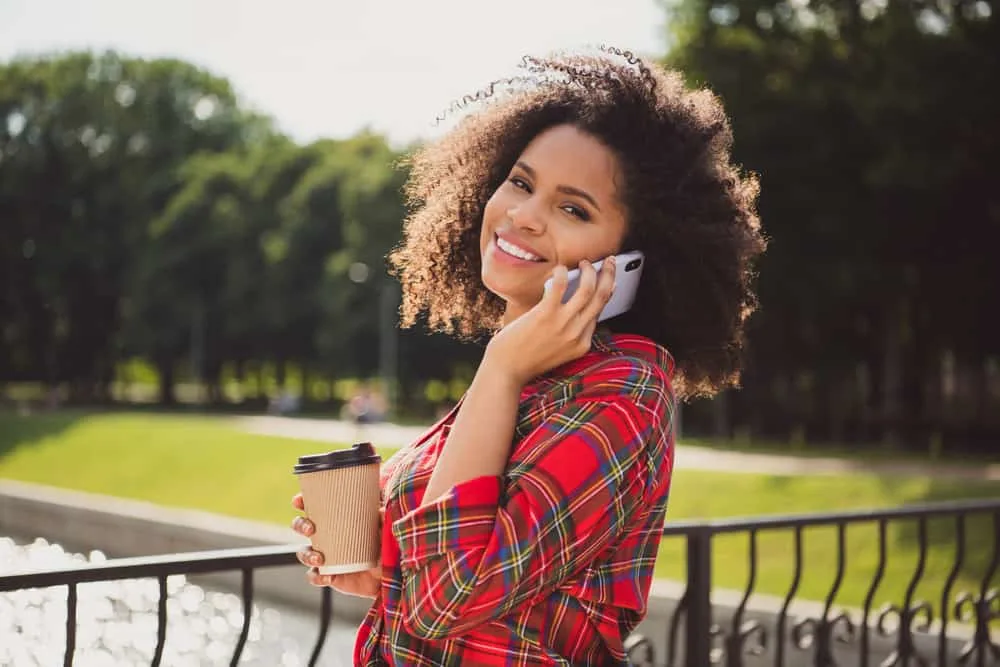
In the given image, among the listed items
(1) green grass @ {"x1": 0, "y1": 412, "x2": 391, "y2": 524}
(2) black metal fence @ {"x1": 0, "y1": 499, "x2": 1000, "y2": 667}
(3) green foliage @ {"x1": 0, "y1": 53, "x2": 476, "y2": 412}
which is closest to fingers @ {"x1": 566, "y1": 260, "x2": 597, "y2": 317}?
(2) black metal fence @ {"x1": 0, "y1": 499, "x2": 1000, "y2": 667}

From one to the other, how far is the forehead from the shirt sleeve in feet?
1.39

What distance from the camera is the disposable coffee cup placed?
191cm

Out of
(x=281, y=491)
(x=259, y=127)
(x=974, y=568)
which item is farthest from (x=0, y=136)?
(x=974, y=568)

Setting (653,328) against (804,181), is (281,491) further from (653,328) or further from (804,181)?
(653,328)

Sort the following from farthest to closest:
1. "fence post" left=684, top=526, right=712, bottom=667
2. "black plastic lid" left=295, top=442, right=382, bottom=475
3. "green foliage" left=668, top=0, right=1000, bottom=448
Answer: "green foliage" left=668, top=0, right=1000, bottom=448 → "fence post" left=684, top=526, right=712, bottom=667 → "black plastic lid" left=295, top=442, right=382, bottom=475

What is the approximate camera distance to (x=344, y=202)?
42.7 metres

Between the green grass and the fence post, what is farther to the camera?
the green grass

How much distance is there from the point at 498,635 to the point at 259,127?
56027 mm

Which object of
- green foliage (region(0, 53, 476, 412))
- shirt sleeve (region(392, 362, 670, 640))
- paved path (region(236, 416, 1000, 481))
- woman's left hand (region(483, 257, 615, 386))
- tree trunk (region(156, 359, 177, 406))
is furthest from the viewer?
tree trunk (region(156, 359, 177, 406))

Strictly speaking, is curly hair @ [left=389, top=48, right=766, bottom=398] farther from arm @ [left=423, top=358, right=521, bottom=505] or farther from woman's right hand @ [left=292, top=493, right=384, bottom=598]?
woman's right hand @ [left=292, top=493, right=384, bottom=598]

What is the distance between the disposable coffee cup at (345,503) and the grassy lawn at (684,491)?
8.24 meters

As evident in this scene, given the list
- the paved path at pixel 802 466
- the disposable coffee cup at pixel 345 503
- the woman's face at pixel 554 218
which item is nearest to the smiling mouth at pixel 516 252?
the woman's face at pixel 554 218

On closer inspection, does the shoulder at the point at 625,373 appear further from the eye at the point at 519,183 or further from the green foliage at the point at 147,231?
the green foliage at the point at 147,231

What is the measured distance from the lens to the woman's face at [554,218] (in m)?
1.93
